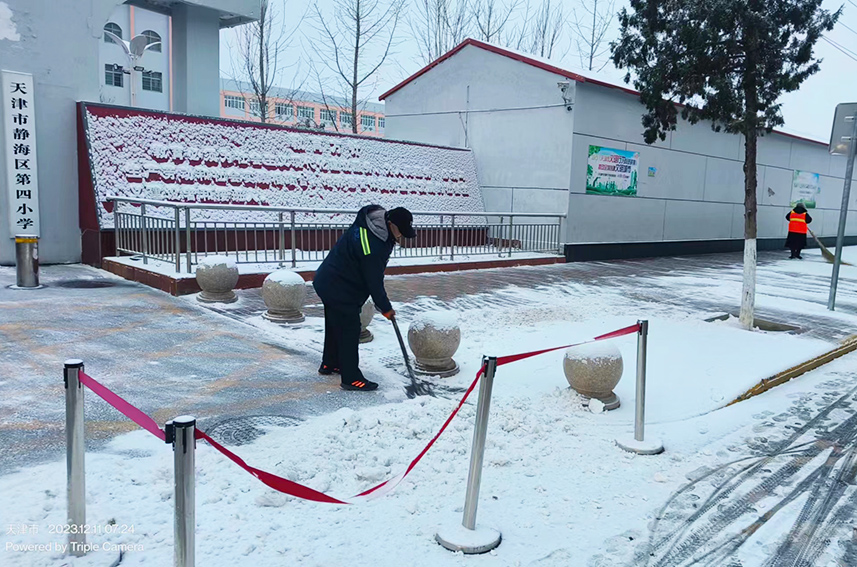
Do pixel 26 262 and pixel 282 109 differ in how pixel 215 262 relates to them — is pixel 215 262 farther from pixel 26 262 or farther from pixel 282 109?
pixel 282 109

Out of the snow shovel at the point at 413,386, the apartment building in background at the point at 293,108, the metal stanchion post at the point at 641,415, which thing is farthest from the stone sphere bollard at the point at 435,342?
the apartment building in background at the point at 293,108

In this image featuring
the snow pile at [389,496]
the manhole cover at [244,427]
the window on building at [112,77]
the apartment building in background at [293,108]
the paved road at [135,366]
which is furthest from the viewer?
the apartment building in background at [293,108]

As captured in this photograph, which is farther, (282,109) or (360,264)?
(282,109)

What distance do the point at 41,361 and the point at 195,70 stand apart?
573 inches

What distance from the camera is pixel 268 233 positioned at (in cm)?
1351

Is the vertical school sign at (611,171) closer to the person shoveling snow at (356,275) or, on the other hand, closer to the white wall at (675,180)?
the white wall at (675,180)

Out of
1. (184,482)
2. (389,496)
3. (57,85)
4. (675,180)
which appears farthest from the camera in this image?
(675,180)

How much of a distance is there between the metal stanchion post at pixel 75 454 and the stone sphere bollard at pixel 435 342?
3595mm

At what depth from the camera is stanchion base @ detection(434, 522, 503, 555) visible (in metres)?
3.35

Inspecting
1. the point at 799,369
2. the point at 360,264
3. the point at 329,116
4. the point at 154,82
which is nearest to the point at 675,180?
the point at 799,369

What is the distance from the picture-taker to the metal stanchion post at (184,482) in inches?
91.3

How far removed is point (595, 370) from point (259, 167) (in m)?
10.0

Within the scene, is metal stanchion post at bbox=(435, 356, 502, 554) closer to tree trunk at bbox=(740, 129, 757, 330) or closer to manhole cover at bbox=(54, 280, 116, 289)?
tree trunk at bbox=(740, 129, 757, 330)

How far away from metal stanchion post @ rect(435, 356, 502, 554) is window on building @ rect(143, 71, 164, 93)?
4191cm
